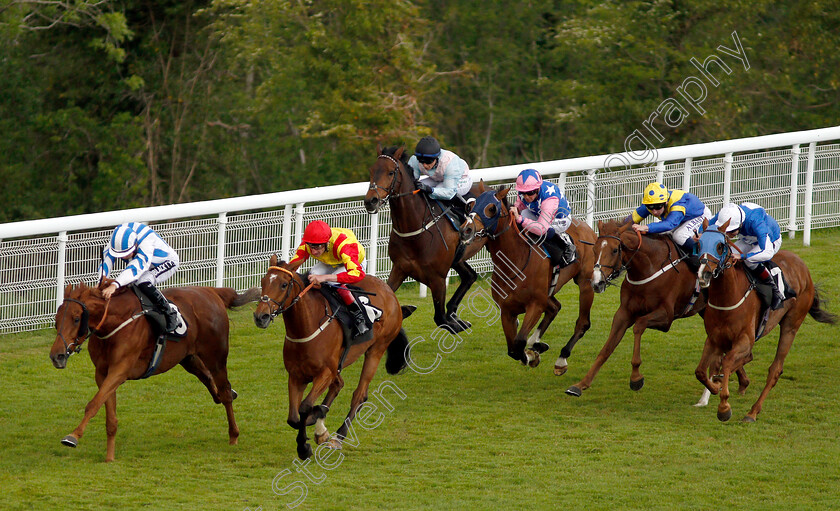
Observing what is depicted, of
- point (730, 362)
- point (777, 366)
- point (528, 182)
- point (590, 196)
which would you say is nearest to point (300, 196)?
point (528, 182)

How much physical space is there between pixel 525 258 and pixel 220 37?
1225cm

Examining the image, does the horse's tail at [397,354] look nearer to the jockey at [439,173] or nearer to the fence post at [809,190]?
the jockey at [439,173]

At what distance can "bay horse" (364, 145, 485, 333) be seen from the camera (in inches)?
375

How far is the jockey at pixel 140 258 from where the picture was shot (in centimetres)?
824

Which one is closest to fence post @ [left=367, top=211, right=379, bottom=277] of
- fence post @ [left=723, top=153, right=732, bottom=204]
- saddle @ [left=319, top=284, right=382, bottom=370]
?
saddle @ [left=319, top=284, right=382, bottom=370]

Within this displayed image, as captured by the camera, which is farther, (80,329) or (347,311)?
(347,311)

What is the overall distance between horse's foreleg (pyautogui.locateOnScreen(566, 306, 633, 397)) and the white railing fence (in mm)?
3078

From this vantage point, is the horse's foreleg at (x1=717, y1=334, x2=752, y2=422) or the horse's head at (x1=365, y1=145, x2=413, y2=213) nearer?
the horse's foreleg at (x1=717, y1=334, x2=752, y2=422)

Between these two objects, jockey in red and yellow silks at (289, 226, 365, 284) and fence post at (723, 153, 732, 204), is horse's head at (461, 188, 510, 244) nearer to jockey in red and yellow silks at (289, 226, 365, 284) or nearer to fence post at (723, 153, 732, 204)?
jockey in red and yellow silks at (289, 226, 365, 284)

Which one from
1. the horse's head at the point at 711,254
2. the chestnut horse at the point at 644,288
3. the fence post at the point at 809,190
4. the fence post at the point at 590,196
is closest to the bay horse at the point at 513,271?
the chestnut horse at the point at 644,288

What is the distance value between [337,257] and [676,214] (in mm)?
2855

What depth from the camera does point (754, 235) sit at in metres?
9.16

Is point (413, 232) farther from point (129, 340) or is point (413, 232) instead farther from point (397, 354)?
point (129, 340)

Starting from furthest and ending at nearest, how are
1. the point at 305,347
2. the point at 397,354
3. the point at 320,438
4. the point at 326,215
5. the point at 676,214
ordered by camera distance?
the point at 326,215, the point at 676,214, the point at 397,354, the point at 320,438, the point at 305,347
